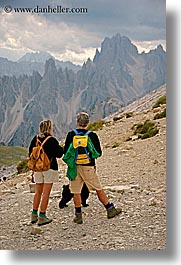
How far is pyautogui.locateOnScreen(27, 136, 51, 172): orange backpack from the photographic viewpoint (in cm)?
491

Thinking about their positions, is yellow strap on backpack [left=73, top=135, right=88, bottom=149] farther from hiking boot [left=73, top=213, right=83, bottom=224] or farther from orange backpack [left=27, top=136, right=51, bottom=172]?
hiking boot [left=73, top=213, right=83, bottom=224]

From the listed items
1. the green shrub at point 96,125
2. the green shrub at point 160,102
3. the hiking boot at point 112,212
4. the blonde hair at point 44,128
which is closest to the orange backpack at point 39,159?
the blonde hair at point 44,128

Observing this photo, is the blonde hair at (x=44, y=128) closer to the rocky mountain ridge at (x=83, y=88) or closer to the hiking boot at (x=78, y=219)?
the rocky mountain ridge at (x=83, y=88)

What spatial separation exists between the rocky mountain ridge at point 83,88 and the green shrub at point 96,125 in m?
0.04

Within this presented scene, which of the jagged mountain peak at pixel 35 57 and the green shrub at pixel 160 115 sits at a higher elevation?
the jagged mountain peak at pixel 35 57

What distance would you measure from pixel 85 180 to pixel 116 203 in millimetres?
320

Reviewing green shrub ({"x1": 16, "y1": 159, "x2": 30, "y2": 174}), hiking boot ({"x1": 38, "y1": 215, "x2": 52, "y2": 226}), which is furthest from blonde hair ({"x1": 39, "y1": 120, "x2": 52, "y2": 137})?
hiking boot ({"x1": 38, "y1": 215, "x2": 52, "y2": 226})

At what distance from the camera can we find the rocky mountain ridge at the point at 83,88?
510 centimetres

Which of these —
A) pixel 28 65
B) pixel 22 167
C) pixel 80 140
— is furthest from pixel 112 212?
pixel 28 65

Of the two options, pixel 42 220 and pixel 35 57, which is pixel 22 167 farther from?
pixel 35 57

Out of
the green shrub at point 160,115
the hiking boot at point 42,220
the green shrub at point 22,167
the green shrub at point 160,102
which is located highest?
the green shrub at point 160,102

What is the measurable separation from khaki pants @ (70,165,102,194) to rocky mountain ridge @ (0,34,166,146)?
31 cm

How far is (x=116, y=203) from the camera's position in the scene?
205 inches

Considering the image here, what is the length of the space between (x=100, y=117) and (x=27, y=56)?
0.63 meters
